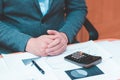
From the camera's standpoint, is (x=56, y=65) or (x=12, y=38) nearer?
(x=56, y=65)

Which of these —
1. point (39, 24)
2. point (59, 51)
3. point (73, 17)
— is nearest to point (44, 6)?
point (39, 24)

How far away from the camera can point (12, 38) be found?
1.29 meters

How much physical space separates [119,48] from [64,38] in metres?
0.25

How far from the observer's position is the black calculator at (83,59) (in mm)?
1057

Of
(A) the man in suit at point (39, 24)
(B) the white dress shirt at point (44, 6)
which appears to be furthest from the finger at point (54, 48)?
(B) the white dress shirt at point (44, 6)

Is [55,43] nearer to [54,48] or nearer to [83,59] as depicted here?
[54,48]

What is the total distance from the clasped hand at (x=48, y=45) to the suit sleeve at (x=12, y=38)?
0.03 m

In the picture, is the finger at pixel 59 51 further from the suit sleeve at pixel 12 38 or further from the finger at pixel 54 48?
the suit sleeve at pixel 12 38

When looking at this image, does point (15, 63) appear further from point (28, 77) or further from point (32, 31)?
point (32, 31)

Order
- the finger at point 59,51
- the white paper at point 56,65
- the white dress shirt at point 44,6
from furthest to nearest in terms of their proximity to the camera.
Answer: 1. the white dress shirt at point 44,6
2. the finger at point 59,51
3. the white paper at point 56,65

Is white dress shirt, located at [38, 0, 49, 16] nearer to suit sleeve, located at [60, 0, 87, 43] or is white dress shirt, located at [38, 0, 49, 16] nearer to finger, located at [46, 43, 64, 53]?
suit sleeve, located at [60, 0, 87, 43]

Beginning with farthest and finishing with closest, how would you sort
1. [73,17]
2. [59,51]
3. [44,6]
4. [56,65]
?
[73,17] < [44,6] < [59,51] < [56,65]

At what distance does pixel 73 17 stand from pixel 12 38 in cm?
40

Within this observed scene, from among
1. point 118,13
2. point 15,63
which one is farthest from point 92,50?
point 118,13
